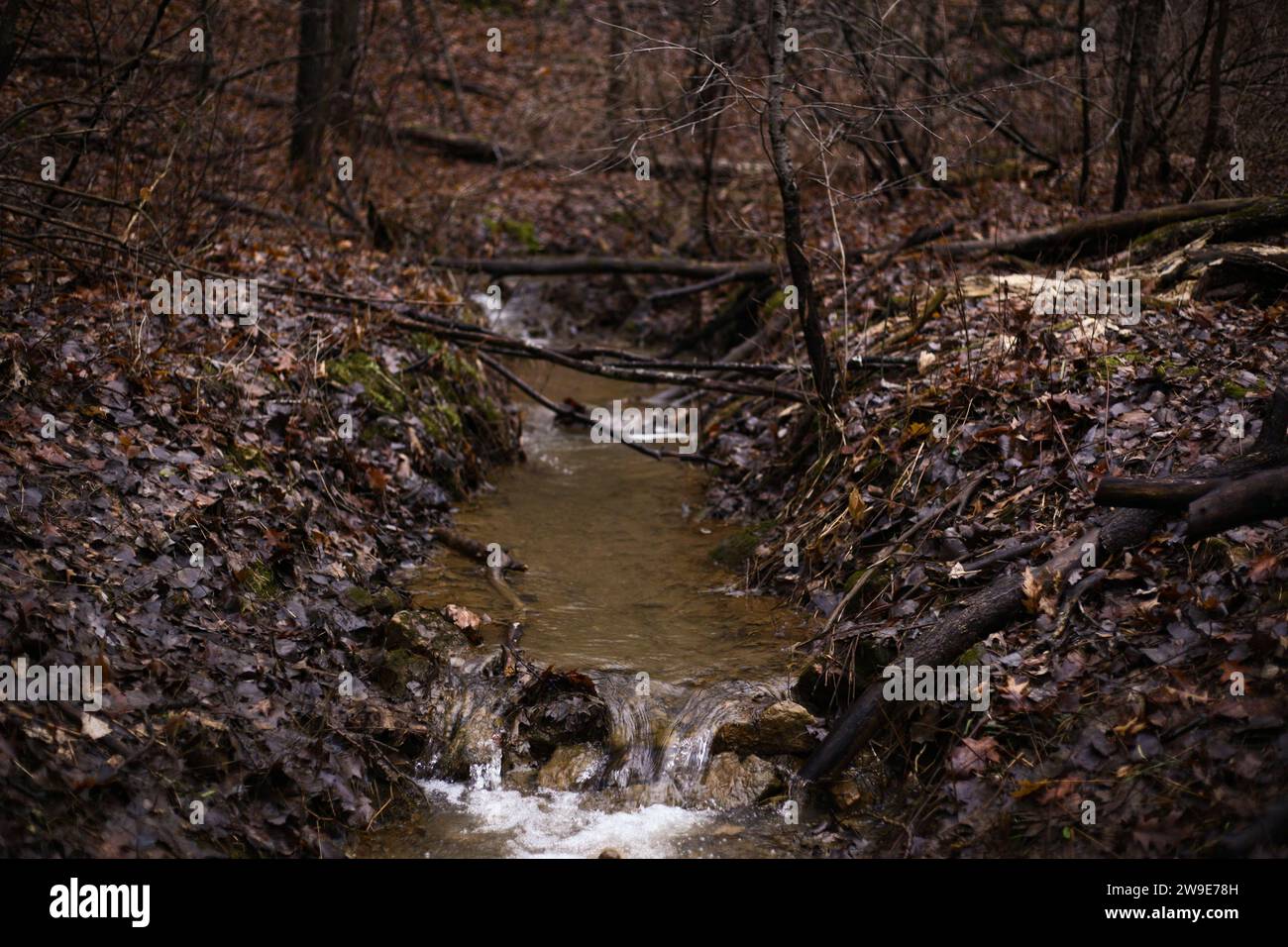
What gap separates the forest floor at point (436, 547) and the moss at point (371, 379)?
31 millimetres

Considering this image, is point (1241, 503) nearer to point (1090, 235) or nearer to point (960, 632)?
point (960, 632)

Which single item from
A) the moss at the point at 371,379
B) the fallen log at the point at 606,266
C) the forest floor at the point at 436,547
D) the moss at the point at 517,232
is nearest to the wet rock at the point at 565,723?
the forest floor at the point at 436,547

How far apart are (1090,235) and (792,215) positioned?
13.6ft

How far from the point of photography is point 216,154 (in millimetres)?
10016

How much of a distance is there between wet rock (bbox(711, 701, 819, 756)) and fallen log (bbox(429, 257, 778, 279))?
6.93 metres

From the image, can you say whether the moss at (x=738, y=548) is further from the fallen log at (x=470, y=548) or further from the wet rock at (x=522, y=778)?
the wet rock at (x=522, y=778)

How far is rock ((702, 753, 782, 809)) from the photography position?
5.44m

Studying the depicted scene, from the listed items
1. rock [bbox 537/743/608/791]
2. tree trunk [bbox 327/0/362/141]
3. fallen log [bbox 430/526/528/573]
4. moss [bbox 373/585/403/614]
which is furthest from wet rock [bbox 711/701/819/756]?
tree trunk [bbox 327/0/362/141]

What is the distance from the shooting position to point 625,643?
6625mm

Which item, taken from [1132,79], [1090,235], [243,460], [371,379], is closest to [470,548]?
[243,460]

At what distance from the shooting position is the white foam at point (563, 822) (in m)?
5.03

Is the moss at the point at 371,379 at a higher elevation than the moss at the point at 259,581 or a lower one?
higher
